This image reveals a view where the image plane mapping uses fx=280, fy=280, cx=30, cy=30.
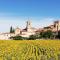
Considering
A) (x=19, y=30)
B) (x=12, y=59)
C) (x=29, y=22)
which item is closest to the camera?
(x=12, y=59)

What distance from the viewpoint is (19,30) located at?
168 metres

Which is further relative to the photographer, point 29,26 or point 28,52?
point 29,26

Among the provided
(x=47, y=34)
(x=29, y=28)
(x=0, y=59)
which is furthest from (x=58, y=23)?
(x=0, y=59)

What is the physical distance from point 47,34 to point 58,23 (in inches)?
1940

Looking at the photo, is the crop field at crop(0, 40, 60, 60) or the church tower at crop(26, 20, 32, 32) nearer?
the crop field at crop(0, 40, 60, 60)

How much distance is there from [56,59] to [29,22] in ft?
460

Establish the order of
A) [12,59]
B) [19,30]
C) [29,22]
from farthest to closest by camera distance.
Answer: [19,30], [29,22], [12,59]

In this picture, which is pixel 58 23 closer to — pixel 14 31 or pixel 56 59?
pixel 14 31

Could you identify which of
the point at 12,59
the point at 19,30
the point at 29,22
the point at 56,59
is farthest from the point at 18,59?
the point at 19,30

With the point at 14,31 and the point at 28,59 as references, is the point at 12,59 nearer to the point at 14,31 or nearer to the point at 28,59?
the point at 28,59

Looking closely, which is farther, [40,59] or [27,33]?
[27,33]

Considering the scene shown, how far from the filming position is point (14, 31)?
164875mm

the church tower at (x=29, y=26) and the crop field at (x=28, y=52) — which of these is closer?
the crop field at (x=28, y=52)

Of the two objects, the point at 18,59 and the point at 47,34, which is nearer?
the point at 18,59
